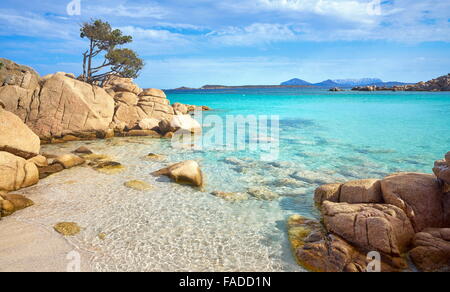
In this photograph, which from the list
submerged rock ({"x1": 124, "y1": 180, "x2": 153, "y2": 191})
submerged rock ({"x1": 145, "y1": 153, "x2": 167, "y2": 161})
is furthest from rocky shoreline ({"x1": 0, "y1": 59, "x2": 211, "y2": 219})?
submerged rock ({"x1": 145, "y1": 153, "x2": 167, "y2": 161})

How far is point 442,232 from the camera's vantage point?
5.96 metres

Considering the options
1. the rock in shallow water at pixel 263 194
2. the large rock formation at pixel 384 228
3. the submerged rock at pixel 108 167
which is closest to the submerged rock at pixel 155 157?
the submerged rock at pixel 108 167

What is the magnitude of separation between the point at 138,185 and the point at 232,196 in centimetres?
349

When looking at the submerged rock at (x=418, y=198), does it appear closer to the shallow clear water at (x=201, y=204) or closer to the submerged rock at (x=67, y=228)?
the shallow clear water at (x=201, y=204)

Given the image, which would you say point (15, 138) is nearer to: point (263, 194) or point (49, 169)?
point (49, 169)

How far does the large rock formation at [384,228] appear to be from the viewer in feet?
18.5

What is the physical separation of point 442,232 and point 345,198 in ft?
7.51

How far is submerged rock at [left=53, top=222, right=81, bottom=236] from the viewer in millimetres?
6902

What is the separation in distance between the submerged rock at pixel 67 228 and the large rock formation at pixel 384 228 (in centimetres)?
533

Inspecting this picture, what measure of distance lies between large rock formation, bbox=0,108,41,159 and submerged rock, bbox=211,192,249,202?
25.3ft

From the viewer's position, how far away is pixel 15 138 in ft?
35.3

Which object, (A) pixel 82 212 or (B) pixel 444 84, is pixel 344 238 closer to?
(A) pixel 82 212

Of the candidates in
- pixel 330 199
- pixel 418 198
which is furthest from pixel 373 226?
pixel 330 199

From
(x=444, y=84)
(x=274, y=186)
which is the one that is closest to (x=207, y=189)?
(x=274, y=186)
